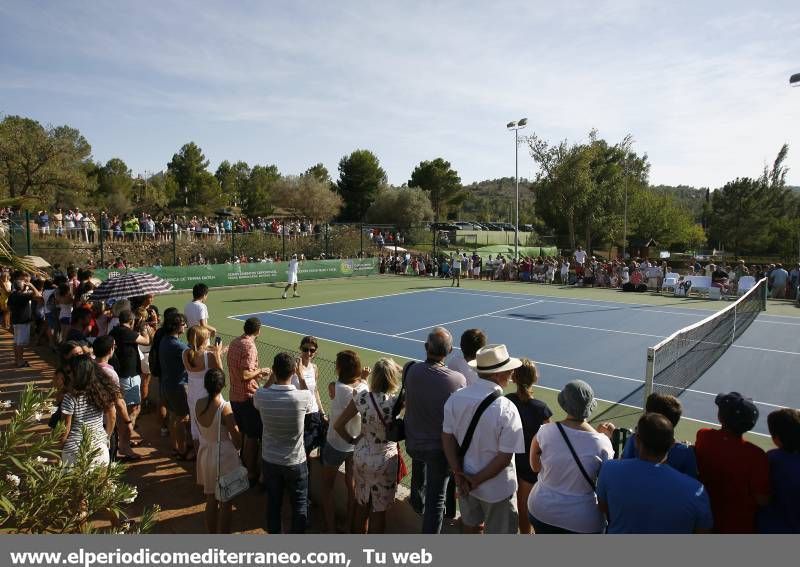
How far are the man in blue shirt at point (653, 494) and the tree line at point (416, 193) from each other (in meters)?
42.7

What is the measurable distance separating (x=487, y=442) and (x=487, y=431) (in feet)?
0.28

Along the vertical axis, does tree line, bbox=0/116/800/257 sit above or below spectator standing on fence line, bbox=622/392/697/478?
above

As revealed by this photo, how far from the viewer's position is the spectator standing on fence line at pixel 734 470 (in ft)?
11.1

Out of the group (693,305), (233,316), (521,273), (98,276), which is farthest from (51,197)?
(693,305)

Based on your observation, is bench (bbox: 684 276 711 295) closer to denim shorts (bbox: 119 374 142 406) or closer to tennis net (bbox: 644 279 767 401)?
tennis net (bbox: 644 279 767 401)

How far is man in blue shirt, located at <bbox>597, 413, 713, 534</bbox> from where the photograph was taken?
119 inches

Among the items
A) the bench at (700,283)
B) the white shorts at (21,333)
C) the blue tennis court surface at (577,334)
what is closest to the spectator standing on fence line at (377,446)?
the blue tennis court surface at (577,334)

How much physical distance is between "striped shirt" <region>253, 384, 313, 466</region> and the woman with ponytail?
13.3 inches

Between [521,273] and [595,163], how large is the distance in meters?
23.8

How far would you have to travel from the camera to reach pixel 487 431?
12.9 feet

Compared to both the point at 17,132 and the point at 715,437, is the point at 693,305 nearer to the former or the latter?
the point at 715,437

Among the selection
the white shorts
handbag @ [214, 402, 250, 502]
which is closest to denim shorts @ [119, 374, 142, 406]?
handbag @ [214, 402, 250, 502]

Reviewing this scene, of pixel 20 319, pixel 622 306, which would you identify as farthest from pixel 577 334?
pixel 20 319

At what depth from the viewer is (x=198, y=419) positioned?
15.9 feet
